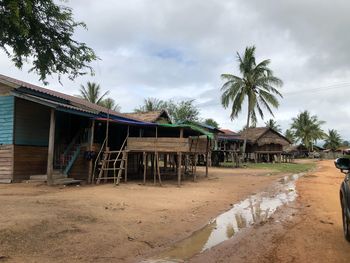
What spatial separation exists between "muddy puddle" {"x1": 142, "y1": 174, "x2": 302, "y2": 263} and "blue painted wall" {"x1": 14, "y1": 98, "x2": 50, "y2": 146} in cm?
917

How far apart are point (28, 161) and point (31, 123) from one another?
1.61m

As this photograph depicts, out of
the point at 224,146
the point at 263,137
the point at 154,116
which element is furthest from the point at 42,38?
the point at 263,137

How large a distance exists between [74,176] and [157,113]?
40.8 ft

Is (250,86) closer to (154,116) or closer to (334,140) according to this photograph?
(154,116)

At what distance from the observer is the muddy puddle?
22.1ft

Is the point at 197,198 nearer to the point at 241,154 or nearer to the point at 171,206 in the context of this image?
the point at 171,206

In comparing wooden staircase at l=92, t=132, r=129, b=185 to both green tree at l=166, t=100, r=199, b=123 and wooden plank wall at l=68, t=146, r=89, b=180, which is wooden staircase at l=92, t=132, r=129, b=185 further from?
green tree at l=166, t=100, r=199, b=123

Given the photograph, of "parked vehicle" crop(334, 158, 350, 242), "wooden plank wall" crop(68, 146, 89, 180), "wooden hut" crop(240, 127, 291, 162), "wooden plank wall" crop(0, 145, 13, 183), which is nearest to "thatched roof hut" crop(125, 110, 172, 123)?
"wooden plank wall" crop(68, 146, 89, 180)

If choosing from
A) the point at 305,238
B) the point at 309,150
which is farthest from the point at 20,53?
the point at 309,150

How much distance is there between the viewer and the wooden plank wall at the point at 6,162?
51.3ft

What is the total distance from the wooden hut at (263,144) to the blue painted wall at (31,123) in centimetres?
3298

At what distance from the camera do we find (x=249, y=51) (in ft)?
130

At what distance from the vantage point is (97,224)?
8.17m

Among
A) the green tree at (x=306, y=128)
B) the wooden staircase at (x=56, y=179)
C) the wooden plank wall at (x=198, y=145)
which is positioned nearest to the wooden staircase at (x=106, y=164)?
the wooden staircase at (x=56, y=179)
